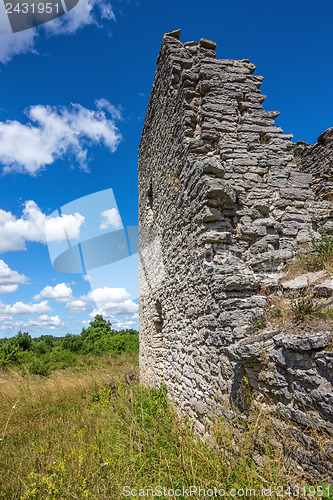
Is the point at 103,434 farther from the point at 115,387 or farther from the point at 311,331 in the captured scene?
the point at 311,331

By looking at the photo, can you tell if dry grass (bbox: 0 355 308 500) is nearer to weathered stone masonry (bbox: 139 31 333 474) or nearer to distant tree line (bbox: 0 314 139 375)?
weathered stone masonry (bbox: 139 31 333 474)

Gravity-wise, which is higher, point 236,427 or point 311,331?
point 311,331

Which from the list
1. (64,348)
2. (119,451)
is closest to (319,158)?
(119,451)

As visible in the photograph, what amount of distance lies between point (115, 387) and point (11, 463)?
3208mm

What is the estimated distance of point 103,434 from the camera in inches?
162

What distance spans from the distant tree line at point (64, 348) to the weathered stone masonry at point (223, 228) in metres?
7.39

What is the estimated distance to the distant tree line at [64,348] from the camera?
36.1 feet

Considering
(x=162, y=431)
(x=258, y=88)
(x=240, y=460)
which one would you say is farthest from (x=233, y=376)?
(x=258, y=88)

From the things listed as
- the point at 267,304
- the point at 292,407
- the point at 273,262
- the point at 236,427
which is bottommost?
the point at 236,427

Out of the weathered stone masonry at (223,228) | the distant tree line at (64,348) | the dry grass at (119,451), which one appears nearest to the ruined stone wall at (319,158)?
the weathered stone masonry at (223,228)

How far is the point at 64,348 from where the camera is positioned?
14.1 m

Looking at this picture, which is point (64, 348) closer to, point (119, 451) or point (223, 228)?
point (119, 451)

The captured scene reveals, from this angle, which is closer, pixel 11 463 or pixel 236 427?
pixel 236 427

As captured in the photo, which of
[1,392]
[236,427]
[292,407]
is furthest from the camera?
[1,392]
